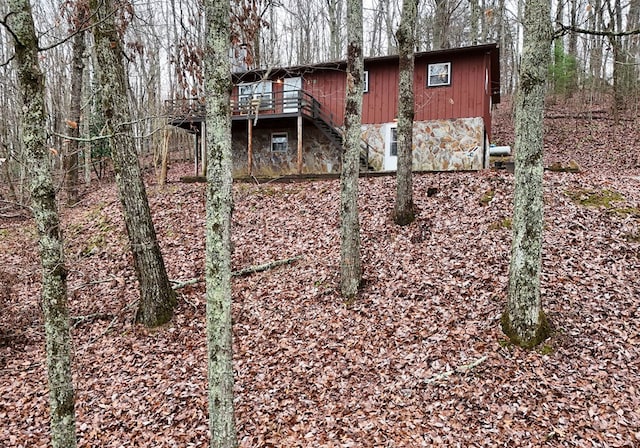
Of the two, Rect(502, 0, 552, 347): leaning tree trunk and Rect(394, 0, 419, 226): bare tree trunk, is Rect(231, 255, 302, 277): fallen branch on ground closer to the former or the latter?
Rect(394, 0, 419, 226): bare tree trunk

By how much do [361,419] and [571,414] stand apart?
8.18 feet

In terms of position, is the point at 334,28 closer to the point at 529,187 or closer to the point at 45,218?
the point at 529,187

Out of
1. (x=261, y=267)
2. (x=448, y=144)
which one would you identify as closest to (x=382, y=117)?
(x=448, y=144)

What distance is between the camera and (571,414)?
483 cm

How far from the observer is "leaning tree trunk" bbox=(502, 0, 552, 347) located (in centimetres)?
560

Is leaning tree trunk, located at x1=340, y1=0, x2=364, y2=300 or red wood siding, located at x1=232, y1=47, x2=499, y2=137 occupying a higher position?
red wood siding, located at x1=232, y1=47, x2=499, y2=137

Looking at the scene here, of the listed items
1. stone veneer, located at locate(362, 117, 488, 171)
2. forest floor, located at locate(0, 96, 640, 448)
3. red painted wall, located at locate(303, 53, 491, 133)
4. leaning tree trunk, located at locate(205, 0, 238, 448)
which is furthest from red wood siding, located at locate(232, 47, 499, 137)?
leaning tree trunk, located at locate(205, 0, 238, 448)

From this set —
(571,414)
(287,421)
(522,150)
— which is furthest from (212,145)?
(571,414)

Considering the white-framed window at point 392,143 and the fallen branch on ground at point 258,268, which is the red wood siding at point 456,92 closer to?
the white-framed window at point 392,143

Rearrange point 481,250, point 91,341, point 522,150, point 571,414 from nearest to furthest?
point 571,414 → point 522,150 → point 91,341 → point 481,250

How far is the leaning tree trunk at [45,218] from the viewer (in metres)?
3.54

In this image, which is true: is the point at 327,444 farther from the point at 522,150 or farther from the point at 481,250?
the point at 481,250

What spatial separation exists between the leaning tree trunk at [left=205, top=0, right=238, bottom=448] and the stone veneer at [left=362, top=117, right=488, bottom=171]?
1376cm

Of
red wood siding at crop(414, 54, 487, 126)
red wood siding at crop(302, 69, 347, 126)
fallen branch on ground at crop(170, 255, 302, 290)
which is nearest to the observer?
fallen branch on ground at crop(170, 255, 302, 290)
